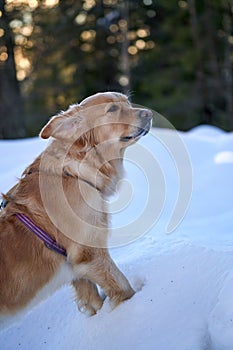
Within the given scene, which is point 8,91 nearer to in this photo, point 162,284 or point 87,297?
point 87,297

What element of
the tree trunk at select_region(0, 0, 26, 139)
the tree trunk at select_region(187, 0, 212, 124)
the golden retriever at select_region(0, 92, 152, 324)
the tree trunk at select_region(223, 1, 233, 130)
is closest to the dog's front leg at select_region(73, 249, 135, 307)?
the golden retriever at select_region(0, 92, 152, 324)

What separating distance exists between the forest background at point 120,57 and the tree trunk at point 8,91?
3 cm

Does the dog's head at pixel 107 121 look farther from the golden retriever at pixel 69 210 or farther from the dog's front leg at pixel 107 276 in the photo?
the dog's front leg at pixel 107 276

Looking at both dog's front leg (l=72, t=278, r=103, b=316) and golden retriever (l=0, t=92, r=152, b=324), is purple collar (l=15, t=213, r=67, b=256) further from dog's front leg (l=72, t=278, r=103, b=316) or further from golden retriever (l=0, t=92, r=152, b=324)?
dog's front leg (l=72, t=278, r=103, b=316)

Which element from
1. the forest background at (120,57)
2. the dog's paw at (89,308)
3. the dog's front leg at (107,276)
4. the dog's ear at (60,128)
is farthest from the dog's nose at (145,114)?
the forest background at (120,57)

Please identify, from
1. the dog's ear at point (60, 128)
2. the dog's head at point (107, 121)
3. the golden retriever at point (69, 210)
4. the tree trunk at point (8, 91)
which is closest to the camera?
the golden retriever at point (69, 210)

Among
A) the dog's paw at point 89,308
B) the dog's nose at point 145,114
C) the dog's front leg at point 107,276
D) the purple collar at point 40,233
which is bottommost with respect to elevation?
the dog's paw at point 89,308

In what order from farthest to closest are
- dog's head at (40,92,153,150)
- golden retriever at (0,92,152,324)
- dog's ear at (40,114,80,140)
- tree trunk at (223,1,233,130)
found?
tree trunk at (223,1,233,130)
dog's head at (40,92,153,150)
dog's ear at (40,114,80,140)
golden retriever at (0,92,152,324)

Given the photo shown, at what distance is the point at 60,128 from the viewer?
10.9 ft

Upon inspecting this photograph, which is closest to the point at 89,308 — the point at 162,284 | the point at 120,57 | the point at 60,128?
the point at 162,284

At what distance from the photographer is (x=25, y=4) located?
16.2 metres

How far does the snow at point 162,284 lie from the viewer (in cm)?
304

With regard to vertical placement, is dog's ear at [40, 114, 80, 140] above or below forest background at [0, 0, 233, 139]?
above

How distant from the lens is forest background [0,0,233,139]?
17.1 meters
